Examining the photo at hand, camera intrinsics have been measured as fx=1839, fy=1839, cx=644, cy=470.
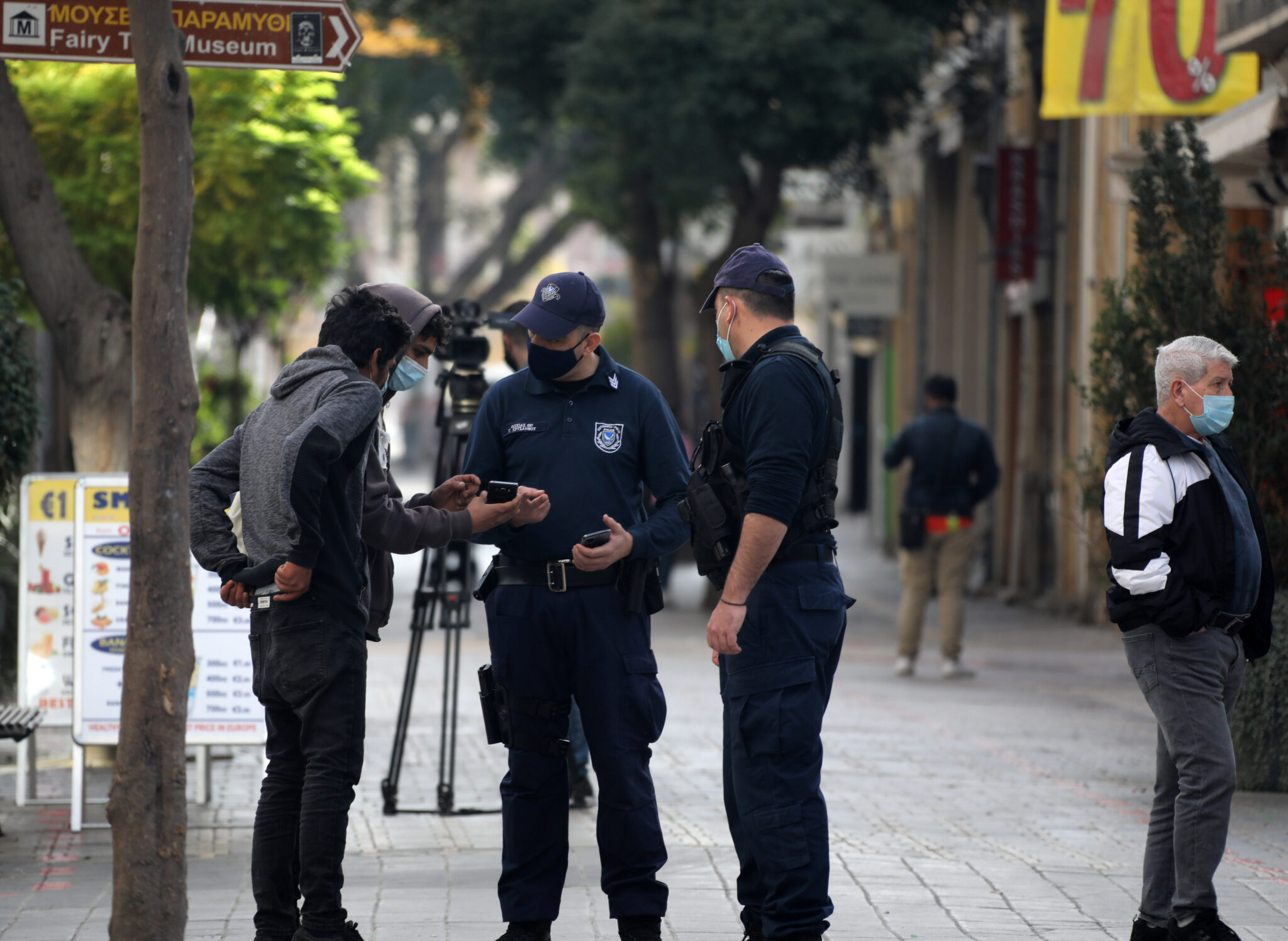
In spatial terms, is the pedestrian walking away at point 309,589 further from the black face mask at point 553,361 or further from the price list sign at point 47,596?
the price list sign at point 47,596

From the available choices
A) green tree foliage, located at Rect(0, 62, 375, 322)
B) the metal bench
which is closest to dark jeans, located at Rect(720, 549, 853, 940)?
the metal bench

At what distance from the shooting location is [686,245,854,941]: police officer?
501 cm

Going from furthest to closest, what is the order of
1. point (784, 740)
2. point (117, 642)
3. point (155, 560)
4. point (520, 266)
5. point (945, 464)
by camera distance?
point (520, 266), point (945, 464), point (117, 642), point (784, 740), point (155, 560)

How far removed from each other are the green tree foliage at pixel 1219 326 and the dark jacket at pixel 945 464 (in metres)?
3.75

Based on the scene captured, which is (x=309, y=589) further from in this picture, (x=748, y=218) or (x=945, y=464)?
(x=748, y=218)

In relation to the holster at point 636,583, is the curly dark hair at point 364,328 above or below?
above

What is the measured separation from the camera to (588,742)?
5.30 m

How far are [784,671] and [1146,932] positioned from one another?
1.44m

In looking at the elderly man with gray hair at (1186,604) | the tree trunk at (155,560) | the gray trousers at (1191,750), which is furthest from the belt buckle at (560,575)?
the gray trousers at (1191,750)

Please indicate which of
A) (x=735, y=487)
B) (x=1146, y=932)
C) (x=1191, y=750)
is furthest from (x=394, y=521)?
(x=1146, y=932)

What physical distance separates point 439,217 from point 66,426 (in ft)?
87.2

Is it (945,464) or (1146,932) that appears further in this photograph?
(945,464)

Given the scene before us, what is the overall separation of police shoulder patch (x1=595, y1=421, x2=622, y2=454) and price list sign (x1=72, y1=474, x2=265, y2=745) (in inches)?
114

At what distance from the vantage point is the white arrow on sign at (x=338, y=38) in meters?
6.07
